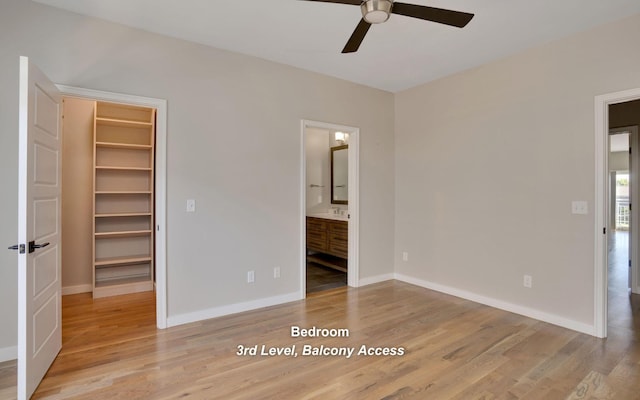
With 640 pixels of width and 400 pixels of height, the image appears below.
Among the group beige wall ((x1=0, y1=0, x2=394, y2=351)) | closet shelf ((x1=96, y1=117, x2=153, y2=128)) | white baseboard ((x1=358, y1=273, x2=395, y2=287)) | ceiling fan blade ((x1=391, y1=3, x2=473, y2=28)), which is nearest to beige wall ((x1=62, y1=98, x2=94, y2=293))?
closet shelf ((x1=96, y1=117, x2=153, y2=128))

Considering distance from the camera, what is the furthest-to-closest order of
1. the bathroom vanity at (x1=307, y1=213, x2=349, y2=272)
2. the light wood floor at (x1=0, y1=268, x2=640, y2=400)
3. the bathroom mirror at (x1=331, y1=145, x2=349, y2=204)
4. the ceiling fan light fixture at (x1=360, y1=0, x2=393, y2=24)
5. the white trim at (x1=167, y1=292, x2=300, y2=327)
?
the bathroom mirror at (x1=331, y1=145, x2=349, y2=204)
the bathroom vanity at (x1=307, y1=213, x2=349, y2=272)
the white trim at (x1=167, y1=292, x2=300, y2=327)
the light wood floor at (x1=0, y1=268, x2=640, y2=400)
the ceiling fan light fixture at (x1=360, y1=0, x2=393, y2=24)

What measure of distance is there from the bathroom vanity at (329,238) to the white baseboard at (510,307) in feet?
3.27

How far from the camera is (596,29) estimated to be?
9.67 ft

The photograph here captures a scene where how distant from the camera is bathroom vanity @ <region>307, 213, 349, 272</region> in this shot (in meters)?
4.92

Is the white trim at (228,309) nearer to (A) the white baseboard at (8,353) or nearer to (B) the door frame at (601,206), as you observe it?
(A) the white baseboard at (8,353)

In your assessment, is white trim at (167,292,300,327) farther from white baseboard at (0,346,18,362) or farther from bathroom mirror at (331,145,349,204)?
bathroom mirror at (331,145,349,204)

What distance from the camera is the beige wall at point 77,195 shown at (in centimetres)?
406

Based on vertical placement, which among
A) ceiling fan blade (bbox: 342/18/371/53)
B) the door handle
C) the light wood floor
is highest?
ceiling fan blade (bbox: 342/18/371/53)

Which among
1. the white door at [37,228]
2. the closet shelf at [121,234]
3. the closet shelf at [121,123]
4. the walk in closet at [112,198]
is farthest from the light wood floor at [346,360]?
the closet shelf at [121,123]

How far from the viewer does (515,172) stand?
11.6 ft

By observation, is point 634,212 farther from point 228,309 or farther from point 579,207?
point 228,309

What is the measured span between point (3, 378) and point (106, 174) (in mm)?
2611

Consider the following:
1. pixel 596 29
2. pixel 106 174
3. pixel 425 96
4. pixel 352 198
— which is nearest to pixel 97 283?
pixel 106 174

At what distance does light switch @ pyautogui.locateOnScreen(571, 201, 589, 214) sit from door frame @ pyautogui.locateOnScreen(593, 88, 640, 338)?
3.0 inches
